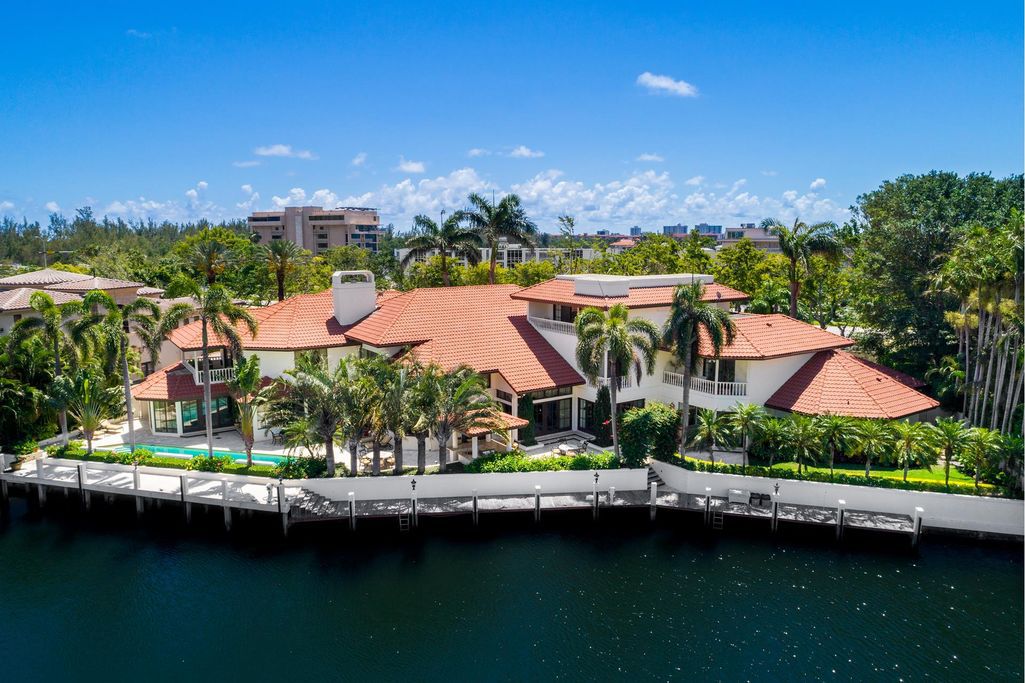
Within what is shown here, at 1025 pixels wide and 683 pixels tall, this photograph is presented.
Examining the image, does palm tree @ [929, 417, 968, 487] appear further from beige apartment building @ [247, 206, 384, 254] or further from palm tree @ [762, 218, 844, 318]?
beige apartment building @ [247, 206, 384, 254]

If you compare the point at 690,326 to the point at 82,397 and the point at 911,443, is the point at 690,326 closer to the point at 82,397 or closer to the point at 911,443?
the point at 911,443

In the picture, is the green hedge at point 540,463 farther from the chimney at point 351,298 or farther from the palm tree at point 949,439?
the chimney at point 351,298

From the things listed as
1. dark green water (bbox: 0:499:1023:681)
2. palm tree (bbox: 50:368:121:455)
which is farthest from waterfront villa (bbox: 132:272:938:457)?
dark green water (bbox: 0:499:1023:681)

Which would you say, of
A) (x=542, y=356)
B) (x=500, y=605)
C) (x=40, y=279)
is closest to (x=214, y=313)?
(x=542, y=356)

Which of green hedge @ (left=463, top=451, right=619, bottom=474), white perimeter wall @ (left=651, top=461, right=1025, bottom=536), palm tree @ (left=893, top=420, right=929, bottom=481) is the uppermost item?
palm tree @ (left=893, top=420, right=929, bottom=481)

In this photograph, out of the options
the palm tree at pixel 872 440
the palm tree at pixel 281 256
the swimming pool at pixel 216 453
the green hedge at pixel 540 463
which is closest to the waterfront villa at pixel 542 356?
the green hedge at pixel 540 463
